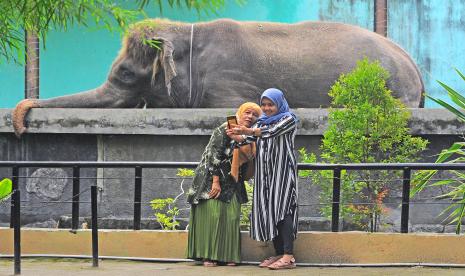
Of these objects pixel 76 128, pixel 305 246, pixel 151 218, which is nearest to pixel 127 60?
pixel 76 128

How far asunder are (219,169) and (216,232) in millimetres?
514

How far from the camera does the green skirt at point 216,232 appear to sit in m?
9.74

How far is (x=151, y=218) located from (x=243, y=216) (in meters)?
1.67

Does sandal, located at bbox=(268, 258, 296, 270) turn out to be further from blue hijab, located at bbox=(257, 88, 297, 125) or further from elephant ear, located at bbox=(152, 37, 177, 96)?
elephant ear, located at bbox=(152, 37, 177, 96)

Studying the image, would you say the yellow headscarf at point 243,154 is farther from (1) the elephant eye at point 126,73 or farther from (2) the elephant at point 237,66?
(1) the elephant eye at point 126,73

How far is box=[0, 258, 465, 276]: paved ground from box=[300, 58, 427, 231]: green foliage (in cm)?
208

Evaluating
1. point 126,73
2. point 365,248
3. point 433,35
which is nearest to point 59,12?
point 365,248

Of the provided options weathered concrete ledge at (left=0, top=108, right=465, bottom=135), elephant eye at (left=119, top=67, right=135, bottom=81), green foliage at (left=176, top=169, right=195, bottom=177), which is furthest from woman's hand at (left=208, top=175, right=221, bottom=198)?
elephant eye at (left=119, top=67, right=135, bottom=81)

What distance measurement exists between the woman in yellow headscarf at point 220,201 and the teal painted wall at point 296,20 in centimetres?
672

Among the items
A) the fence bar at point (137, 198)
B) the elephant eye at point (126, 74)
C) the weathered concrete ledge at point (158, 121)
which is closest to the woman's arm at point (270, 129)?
the fence bar at point (137, 198)

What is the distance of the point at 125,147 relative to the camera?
1346cm

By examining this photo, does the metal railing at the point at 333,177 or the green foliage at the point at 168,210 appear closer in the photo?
the metal railing at the point at 333,177

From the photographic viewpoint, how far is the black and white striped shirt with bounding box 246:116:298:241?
9555mm

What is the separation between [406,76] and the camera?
1490cm
